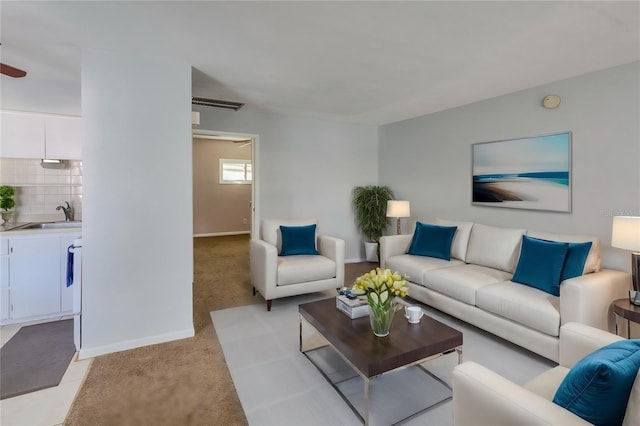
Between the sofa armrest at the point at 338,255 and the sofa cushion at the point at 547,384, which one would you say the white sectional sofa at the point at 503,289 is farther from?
the sofa cushion at the point at 547,384

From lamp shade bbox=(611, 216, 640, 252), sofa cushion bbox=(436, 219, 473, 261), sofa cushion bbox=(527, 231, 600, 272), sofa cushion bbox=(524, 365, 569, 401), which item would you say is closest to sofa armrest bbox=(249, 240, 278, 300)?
sofa cushion bbox=(436, 219, 473, 261)

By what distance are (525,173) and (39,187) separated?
5669 mm

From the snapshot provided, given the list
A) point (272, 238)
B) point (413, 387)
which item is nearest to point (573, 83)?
point (413, 387)

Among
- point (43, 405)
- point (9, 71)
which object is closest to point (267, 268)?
point (43, 405)

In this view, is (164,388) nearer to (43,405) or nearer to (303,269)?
(43,405)

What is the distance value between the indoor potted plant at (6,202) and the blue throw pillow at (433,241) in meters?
4.64

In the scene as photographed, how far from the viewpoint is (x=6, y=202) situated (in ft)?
11.9

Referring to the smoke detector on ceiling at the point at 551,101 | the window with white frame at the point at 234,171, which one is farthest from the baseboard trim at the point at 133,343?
the window with white frame at the point at 234,171

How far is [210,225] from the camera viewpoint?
8258 mm

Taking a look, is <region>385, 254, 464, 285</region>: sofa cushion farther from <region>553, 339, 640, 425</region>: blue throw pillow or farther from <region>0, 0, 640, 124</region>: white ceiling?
<region>553, 339, 640, 425</region>: blue throw pillow

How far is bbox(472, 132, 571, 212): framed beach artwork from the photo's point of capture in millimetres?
3221

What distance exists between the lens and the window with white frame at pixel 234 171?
8.33m

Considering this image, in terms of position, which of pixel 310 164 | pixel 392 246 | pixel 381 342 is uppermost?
pixel 310 164

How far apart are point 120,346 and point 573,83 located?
468 centimetres
